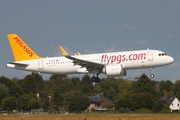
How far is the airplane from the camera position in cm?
5388

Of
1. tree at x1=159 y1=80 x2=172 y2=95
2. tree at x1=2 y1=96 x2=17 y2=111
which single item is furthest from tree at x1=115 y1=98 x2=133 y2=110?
tree at x1=159 y1=80 x2=172 y2=95

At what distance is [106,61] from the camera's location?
55375mm

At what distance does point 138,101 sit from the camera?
9900cm

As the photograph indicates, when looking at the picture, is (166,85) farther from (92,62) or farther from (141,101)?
(92,62)

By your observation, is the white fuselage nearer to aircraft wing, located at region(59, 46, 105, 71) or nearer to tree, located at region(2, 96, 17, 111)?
aircraft wing, located at region(59, 46, 105, 71)

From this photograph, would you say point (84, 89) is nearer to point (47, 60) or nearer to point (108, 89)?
point (108, 89)

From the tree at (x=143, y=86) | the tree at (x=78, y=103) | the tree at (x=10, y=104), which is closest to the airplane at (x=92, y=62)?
the tree at (x=78, y=103)

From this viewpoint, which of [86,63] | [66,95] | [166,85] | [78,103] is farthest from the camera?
[166,85]

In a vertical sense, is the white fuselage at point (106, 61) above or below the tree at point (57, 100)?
above

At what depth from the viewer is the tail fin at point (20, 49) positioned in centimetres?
6066

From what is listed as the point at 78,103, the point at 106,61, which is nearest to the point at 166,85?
the point at 78,103

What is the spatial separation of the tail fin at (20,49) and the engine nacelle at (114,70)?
36.6 feet

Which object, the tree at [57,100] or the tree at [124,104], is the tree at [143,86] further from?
the tree at [57,100]

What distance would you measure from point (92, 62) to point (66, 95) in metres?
53.1
